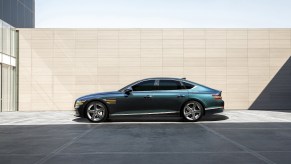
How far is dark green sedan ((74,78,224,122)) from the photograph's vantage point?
1215 cm

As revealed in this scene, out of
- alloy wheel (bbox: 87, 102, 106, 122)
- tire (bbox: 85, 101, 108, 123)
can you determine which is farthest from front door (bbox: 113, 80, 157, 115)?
alloy wheel (bbox: 87, 102, 106, 122)

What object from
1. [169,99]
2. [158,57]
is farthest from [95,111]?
[158,57]

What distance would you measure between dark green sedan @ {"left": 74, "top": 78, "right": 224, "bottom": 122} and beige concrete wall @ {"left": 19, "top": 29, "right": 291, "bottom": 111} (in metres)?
8.22

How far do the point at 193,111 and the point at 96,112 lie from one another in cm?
325

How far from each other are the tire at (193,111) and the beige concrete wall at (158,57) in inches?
330

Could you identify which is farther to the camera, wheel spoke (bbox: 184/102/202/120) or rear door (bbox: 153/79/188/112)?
wheel spoke (bbox: 184/102/202/120)

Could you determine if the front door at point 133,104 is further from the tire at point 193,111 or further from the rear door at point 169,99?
the tire at point 193,111

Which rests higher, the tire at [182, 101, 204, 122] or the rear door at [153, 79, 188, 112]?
the rear door at [153, 79, 188, 112]

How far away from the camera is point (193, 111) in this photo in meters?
12.3

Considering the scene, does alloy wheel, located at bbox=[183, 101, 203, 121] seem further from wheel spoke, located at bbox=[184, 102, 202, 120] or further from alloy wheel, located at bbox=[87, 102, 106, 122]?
alloy wheel, located at bbox=[87, 102, 106, 122]

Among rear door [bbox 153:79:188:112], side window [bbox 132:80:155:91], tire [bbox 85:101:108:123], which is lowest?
tire [bbox 85:101:108:123]

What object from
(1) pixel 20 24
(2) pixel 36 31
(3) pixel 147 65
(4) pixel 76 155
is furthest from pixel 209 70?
(4) pixel 76 155

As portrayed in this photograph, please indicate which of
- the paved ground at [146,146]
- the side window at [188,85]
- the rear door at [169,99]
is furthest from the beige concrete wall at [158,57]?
the paved ground at [146,146]

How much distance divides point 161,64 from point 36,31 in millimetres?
7312
